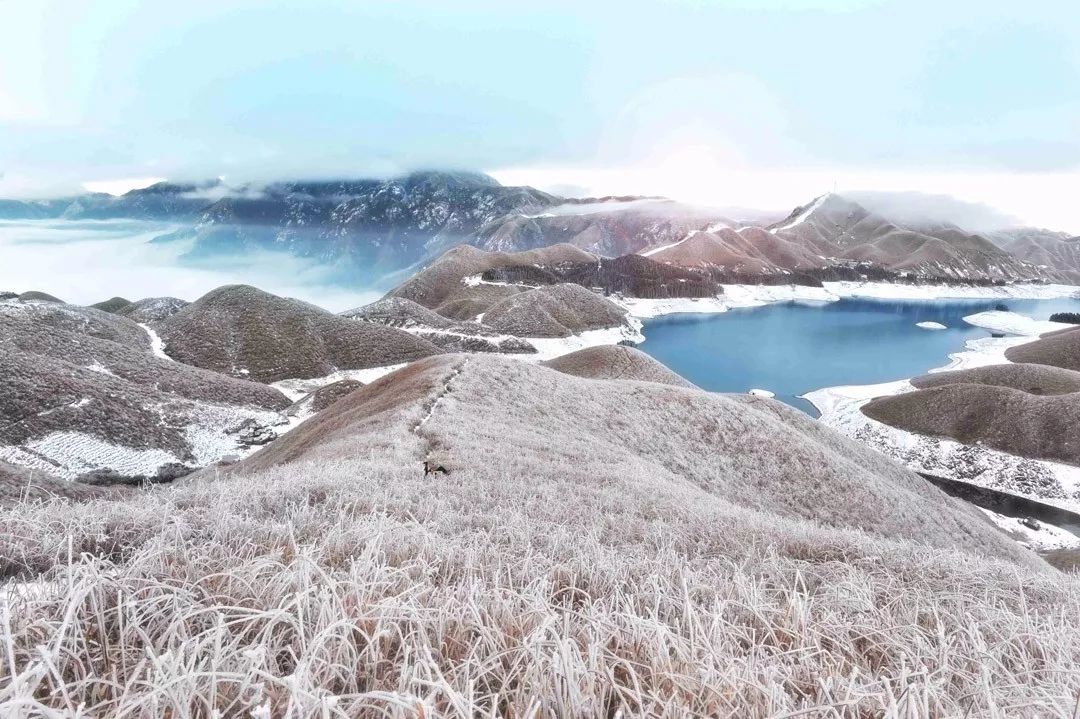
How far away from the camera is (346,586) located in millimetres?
3037

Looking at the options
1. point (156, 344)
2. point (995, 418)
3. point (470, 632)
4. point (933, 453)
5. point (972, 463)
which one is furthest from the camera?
point (156, 344)

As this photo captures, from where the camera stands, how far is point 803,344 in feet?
349

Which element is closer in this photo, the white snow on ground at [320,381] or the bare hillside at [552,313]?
the white snow on ground at [320,381]

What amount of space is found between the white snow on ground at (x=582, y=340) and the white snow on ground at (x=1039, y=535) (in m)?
49.7

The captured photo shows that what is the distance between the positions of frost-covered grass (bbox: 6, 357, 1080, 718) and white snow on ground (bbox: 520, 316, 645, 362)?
7143cm

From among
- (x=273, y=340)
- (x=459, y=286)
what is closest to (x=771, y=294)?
(x=459, y=286)

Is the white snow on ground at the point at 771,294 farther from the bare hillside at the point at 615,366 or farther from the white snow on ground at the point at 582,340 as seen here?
the bare hillside at the point at 615,366

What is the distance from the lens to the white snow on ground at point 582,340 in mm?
87438

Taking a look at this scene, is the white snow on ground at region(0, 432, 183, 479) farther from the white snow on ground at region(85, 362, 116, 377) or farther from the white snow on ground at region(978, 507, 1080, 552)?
the white snow on ground at region(978, 507, 1080, 552)

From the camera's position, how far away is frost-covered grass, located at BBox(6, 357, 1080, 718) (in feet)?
6.73

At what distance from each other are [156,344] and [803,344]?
4485 inches

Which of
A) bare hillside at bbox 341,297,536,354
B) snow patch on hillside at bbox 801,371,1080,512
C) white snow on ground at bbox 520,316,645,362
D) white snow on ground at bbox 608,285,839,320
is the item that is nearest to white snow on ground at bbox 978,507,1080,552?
snow patch on hillside at bbox 801,371,1080,512

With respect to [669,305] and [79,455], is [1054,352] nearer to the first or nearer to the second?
[669,305]

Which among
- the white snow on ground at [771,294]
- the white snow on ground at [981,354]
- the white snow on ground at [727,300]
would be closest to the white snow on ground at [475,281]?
the white snow on ground at [727,300]
